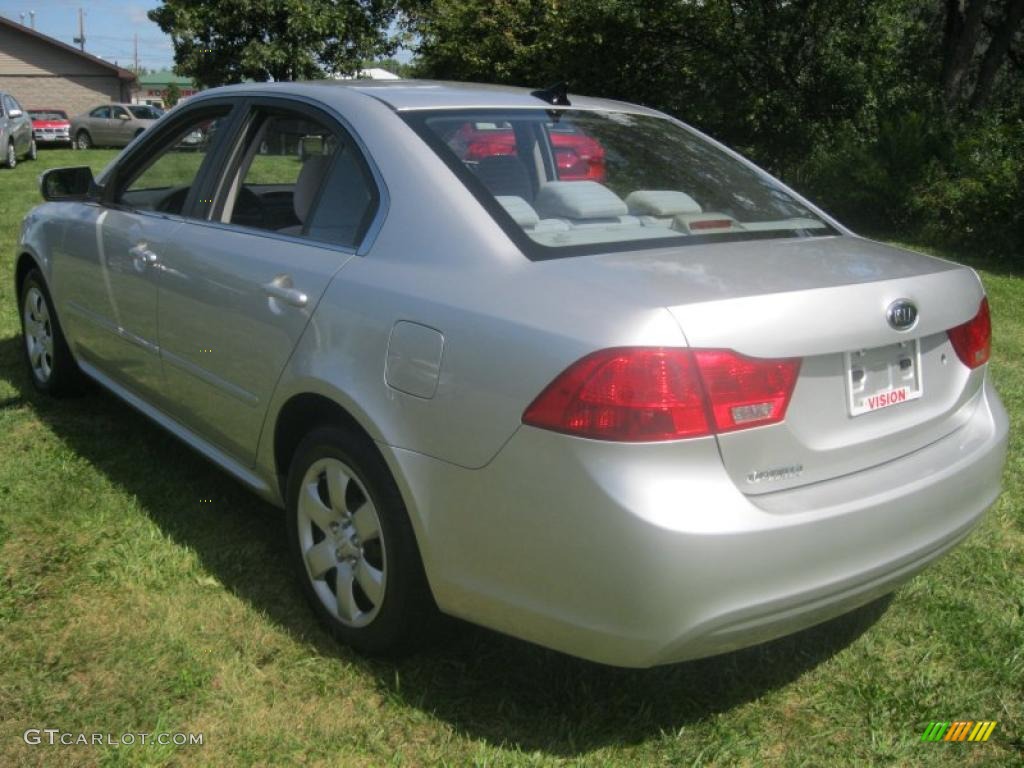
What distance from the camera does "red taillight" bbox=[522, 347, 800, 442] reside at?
217 cm

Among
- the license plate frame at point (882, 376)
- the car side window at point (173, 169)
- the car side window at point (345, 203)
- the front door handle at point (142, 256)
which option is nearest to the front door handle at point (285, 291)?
the car side window at point (345, 203)

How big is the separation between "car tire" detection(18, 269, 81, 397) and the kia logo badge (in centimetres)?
386

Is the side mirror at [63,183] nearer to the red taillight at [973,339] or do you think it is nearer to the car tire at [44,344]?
the car tire at [44,344]

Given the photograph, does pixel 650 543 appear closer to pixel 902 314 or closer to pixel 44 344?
pixel 902 314

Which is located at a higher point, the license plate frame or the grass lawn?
the license plate frame

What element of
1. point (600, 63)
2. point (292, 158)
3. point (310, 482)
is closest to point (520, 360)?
point (310, 482)

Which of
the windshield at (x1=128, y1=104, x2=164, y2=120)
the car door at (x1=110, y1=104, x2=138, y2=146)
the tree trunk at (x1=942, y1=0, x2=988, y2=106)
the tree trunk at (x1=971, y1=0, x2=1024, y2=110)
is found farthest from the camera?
the windshield at (x1=128, y1=104, x2=164, y2=120)

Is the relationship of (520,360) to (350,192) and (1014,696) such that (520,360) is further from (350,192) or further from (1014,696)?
(1014,696)

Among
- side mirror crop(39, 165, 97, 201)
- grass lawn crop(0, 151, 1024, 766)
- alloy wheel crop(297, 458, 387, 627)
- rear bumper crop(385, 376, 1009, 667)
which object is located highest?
side mirror crop(39, 165, 97, 201)

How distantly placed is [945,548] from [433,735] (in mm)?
1393

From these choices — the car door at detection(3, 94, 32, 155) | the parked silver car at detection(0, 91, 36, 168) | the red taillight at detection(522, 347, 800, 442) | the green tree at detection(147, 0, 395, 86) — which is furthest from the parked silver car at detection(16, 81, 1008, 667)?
the green tree at detection(147, 0, 395, 86)

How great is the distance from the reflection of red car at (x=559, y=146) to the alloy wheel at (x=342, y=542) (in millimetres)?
980

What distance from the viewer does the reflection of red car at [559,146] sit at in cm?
303

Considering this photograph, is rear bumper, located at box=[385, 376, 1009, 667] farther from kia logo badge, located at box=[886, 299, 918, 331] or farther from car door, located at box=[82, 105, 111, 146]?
car door, located at box=[82, 105, 111, 146]
